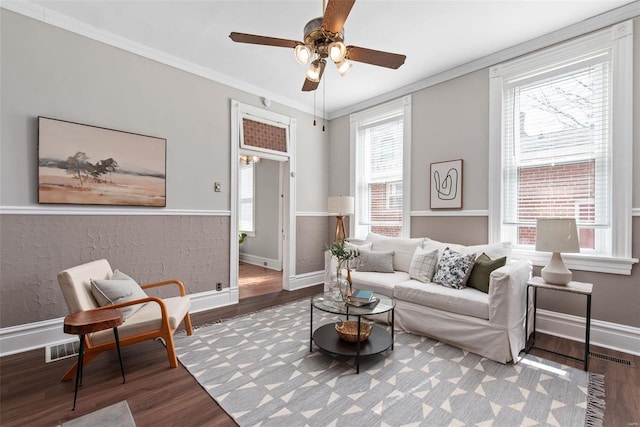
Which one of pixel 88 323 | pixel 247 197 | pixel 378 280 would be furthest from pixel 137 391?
pixel 247 197

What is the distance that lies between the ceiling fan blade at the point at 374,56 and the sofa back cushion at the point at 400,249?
2.28 m

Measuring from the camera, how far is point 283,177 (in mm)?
5082

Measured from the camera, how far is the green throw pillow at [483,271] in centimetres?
294

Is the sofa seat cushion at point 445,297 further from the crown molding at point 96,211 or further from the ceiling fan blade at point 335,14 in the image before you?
the crown molding at point 96,211

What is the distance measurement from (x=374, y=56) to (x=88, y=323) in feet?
9.02

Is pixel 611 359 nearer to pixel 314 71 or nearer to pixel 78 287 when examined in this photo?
pixel 314 71

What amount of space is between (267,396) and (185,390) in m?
0.61

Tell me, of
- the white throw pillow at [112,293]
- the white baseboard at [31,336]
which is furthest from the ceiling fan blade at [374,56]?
the white baseboard at [31,336]

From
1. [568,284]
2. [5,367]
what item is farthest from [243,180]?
[568,284]

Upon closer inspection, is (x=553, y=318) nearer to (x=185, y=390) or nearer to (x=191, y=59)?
(x=185, y=390)

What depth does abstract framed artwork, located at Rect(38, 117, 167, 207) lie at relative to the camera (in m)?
2.82

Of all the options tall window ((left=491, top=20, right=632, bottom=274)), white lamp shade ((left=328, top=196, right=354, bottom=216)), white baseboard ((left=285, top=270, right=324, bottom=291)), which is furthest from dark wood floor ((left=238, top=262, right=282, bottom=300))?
tall window ((left=491, top=20, right=632, bottom=274))

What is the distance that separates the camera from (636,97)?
272cm

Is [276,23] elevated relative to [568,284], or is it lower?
elevated
